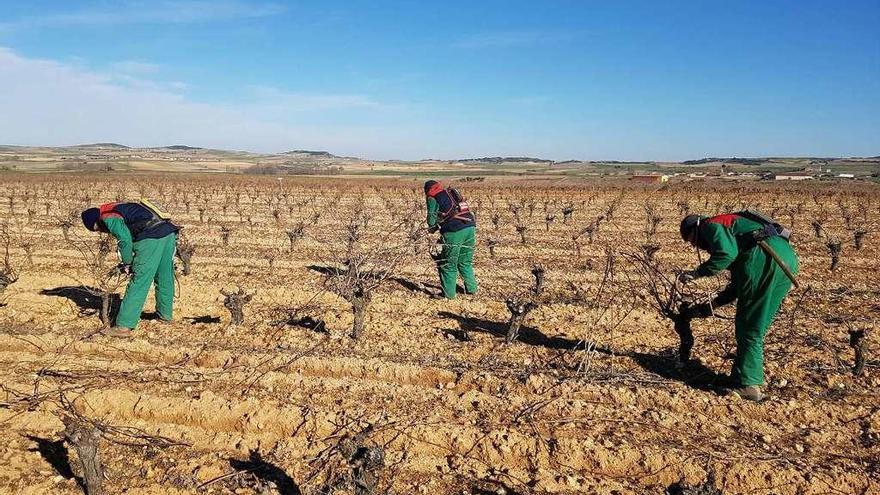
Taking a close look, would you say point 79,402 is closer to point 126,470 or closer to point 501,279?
point 126,470

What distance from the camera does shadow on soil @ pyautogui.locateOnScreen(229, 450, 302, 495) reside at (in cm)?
375

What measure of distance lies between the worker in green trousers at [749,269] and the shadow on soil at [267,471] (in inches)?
145

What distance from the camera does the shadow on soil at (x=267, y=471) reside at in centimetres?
375

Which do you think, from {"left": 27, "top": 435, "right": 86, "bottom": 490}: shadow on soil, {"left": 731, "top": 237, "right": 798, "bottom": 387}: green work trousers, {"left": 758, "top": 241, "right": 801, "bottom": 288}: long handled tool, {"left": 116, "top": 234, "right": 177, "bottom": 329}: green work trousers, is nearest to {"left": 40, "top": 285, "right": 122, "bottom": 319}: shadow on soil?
{"left": 116, "top": 234, "right": 177, "bottom": 329}: green work trousers

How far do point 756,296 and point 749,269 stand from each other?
0.24 meters

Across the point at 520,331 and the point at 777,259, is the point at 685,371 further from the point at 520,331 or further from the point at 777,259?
the point at 520,331

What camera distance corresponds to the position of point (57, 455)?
13.4 ft

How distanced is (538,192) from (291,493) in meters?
31.6

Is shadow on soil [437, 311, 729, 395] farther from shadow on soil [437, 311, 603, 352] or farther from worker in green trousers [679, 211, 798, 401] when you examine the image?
worker in green trousers [679, 211, 798, 401]

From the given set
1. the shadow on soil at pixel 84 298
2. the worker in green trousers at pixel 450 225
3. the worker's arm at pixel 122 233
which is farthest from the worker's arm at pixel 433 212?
the shadow on soil at pixel 84 298

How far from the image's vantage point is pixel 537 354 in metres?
6.01

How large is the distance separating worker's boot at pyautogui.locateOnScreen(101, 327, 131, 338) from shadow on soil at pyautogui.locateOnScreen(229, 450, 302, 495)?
10.2 ft

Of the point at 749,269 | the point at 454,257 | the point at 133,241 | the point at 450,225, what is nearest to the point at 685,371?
the point at 749,269

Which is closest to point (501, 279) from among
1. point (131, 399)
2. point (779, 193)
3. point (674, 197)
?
point (131, 399)
